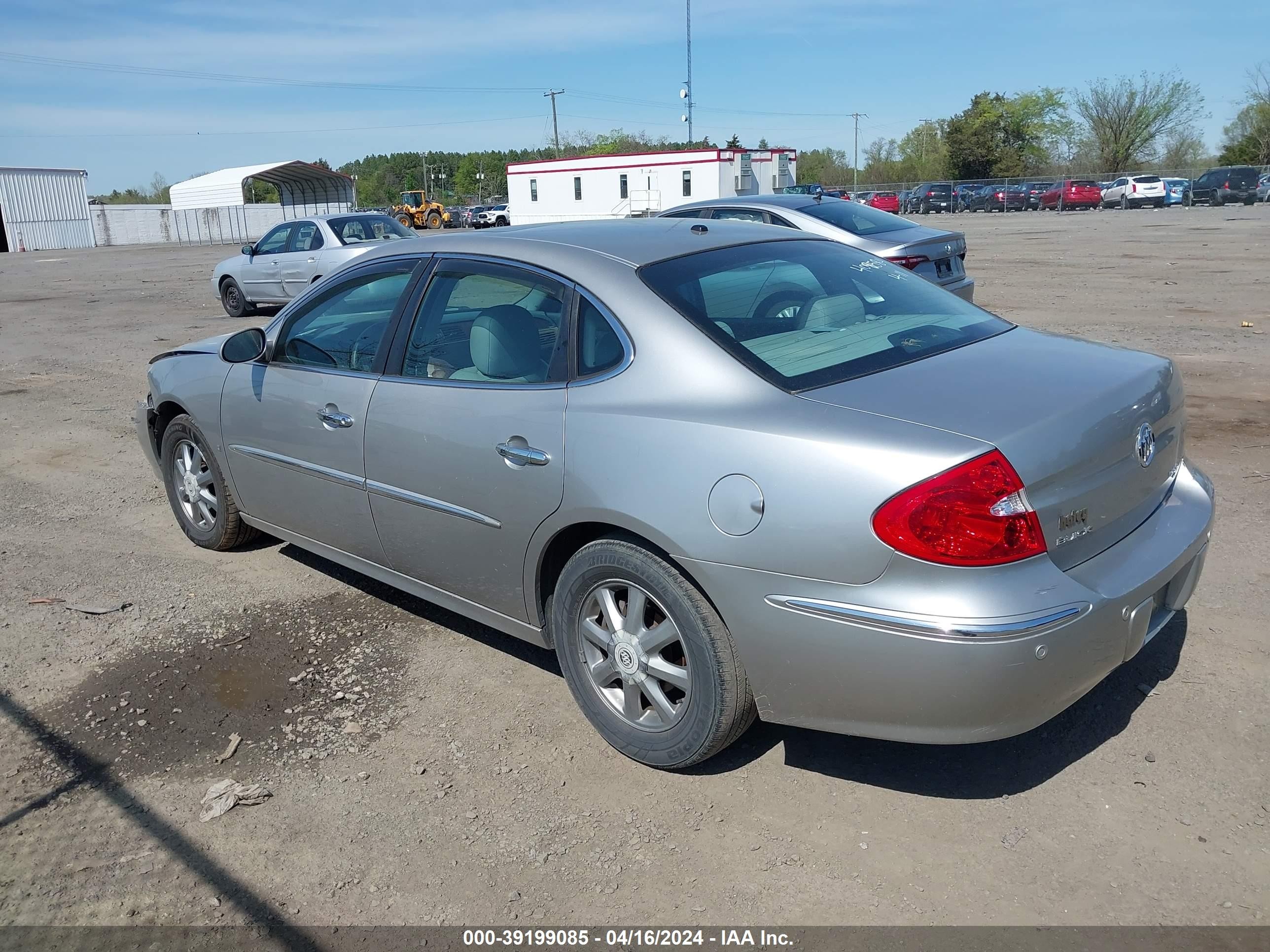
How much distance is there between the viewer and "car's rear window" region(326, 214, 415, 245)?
594 inches

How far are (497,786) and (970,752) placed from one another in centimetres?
153

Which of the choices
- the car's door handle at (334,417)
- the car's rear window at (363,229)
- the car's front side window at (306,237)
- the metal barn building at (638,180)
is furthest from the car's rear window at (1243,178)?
the car's door handle at (334,417)

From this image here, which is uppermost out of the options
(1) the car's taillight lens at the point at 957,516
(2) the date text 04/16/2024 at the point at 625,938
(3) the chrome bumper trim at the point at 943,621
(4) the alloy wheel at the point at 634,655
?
(1) the car's taillight lens at the point at 957,516

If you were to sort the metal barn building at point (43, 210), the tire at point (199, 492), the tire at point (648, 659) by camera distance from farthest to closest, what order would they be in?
1. the metal barn building at point (43, 210)
2. the tire at point (199, 492)
3. the tire at point (648, 659)

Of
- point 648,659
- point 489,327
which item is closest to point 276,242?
point 489,327

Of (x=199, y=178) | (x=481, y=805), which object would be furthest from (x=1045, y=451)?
(x=199, y=178)

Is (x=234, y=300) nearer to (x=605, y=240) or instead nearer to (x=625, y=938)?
(x=605, y=240)

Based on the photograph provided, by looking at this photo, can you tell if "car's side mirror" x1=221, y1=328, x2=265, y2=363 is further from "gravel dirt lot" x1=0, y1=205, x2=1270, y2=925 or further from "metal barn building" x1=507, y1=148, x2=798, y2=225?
"metal barn building" x1=507, y1=148, x2=798, y2=225

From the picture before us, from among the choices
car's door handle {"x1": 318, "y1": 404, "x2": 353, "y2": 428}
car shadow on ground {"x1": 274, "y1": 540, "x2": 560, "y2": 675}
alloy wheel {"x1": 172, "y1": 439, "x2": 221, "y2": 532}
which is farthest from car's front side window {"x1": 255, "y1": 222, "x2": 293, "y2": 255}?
car's door handle {"x1": 318, "y1": 404, "x2": 353, "y2": 428}

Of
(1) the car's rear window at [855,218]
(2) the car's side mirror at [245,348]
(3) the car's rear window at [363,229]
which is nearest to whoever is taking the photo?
(2) the car's side mirror at [245,348]

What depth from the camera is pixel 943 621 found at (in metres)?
2.51

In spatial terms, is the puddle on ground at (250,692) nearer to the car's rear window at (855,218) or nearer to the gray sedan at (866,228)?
the gray sedan at (866,228)

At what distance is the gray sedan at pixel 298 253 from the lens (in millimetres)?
14898

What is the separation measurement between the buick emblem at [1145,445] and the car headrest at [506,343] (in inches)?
73.8
